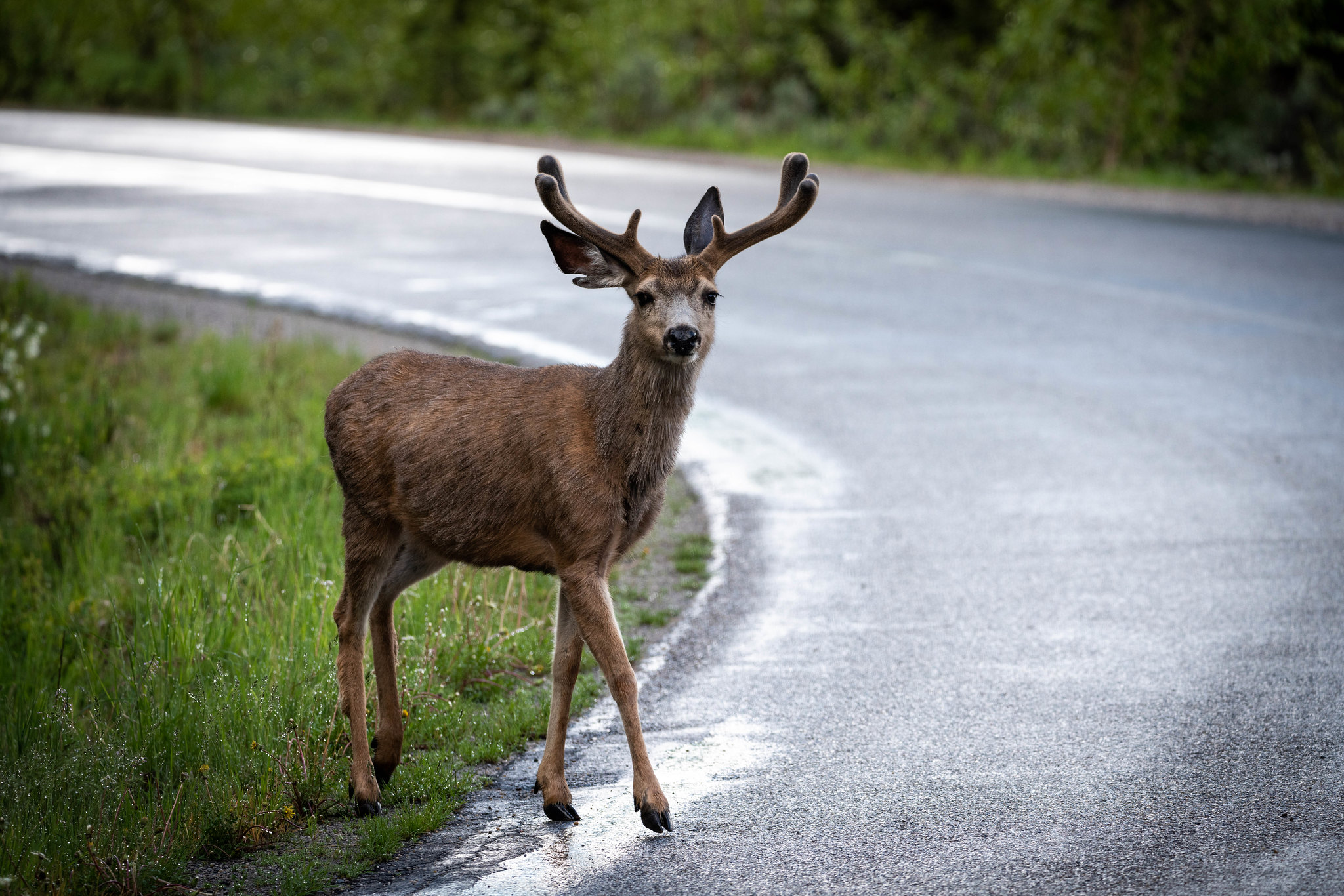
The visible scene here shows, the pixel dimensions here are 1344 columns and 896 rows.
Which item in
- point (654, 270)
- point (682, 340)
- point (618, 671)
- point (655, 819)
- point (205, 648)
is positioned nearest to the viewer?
point (655, 819)

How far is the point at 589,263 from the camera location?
5.83 m

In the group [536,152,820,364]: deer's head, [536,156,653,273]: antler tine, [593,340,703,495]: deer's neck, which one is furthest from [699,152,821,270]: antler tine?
[593,340,703,495]: deer's neck

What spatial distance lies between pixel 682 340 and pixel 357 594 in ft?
4.94

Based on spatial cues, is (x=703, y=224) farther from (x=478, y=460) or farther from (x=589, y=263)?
(x=478, y=460)

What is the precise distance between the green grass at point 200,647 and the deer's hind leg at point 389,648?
12cm

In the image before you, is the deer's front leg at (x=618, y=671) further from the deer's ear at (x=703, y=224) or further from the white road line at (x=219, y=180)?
the white road line at (x=219, y=180)

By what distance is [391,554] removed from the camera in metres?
5.91

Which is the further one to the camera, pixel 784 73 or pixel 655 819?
pixel 784 73

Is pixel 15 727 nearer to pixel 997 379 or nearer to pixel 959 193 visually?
pixel 997 379

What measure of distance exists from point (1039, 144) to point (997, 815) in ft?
74.0

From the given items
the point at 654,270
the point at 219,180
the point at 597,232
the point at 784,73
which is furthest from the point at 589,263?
the point at 784,73

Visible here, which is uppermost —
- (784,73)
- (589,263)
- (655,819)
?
(784,73)

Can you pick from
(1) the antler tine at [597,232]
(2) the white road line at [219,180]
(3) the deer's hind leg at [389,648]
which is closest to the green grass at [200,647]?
(3) the deer's hind leg at [389,648]

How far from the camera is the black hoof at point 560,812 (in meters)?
5.41
